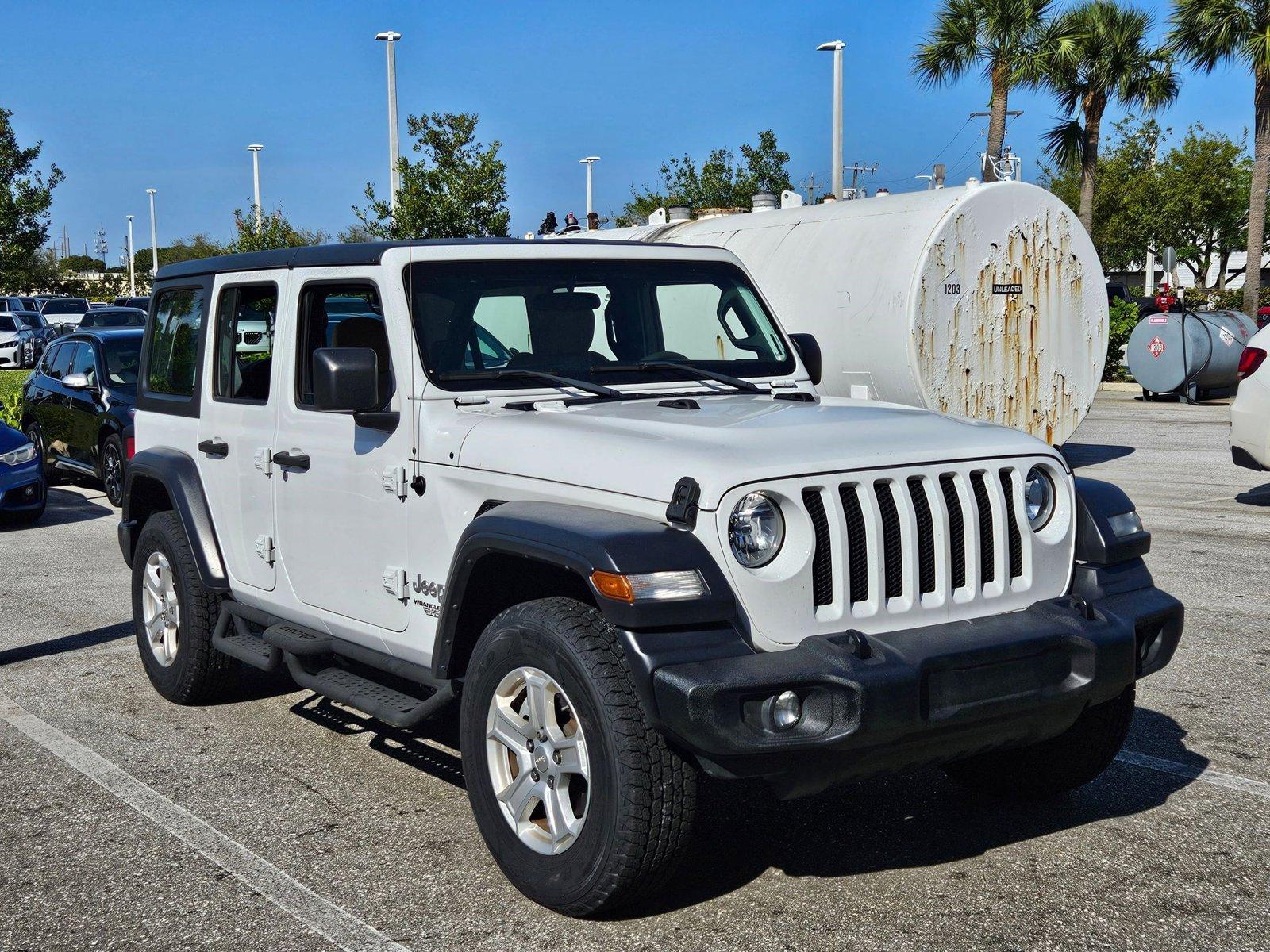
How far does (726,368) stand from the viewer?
547 centimetres

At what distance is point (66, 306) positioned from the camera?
4841 cm

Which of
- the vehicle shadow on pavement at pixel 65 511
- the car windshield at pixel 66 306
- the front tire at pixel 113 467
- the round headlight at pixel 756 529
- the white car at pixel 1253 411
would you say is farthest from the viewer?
the car windshield at pixel 66 306

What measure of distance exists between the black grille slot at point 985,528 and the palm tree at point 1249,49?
26.4m

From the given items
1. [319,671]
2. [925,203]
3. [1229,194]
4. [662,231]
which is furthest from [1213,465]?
[1229,194]

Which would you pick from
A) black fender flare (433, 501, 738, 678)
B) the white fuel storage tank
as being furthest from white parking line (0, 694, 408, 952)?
the white fuel storage tank

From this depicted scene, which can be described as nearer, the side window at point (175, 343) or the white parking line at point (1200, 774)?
the white parking line at point (1200, 774)

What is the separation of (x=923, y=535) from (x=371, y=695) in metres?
2.00

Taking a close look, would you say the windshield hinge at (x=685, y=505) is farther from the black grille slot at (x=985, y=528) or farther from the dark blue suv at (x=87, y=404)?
the dark blue suv at (x=87, y=404)

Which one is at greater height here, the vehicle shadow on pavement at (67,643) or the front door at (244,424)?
the front door at (244,424)

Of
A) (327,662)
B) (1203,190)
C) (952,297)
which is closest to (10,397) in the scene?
(952,297)

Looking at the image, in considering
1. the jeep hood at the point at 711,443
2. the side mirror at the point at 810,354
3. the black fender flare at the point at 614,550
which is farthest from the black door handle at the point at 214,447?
the side mirror at the point at 810,354

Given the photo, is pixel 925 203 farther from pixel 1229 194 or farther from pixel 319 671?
pixel 1229 194

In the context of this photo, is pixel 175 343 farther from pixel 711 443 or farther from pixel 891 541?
pixel 891 541

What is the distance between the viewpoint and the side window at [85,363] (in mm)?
13992
